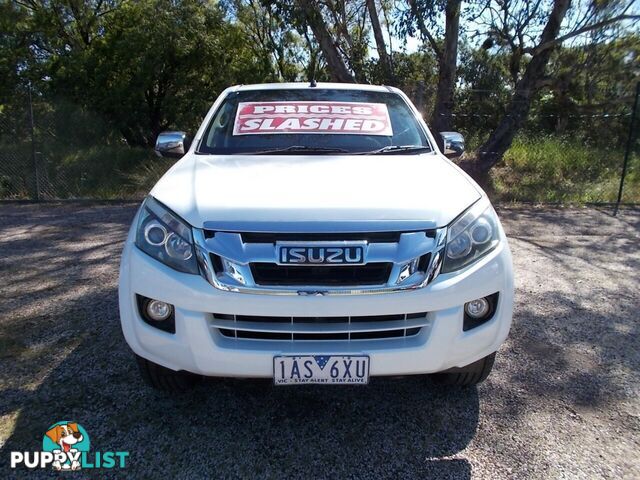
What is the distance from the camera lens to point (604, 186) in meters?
9.66

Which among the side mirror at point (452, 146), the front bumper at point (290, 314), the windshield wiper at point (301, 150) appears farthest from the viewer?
the side mirror at point (452, 146)

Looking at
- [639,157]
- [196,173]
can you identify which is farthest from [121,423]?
[639,157]

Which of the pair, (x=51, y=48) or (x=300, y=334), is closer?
(x=300, y=334)

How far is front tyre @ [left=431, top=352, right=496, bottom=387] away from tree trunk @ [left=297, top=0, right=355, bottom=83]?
8.58 meters

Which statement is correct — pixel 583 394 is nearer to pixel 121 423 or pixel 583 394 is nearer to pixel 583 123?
pixel 121 423

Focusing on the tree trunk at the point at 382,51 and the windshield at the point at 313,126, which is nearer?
the windshield at the point at 313,126

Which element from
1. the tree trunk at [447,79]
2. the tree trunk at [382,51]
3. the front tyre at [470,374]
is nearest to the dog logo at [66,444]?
the front tyre at [470,374]

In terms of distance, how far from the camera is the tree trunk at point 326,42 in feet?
31.8

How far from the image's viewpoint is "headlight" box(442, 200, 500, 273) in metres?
2.27

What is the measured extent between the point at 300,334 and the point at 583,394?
175 centimetres

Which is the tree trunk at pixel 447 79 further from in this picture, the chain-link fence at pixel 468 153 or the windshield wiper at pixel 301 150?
the windshield wiper at pixel 301 150

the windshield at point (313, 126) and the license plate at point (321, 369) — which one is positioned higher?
the windshield at point (313, 126)

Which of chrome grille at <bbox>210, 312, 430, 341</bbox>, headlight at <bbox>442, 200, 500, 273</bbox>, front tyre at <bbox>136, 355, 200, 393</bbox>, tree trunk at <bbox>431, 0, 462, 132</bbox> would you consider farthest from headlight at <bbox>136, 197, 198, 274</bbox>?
tree trunk at <bbox>431, 0, 462, 132</bbox>

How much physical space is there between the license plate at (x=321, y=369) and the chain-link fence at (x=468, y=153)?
7558mm
